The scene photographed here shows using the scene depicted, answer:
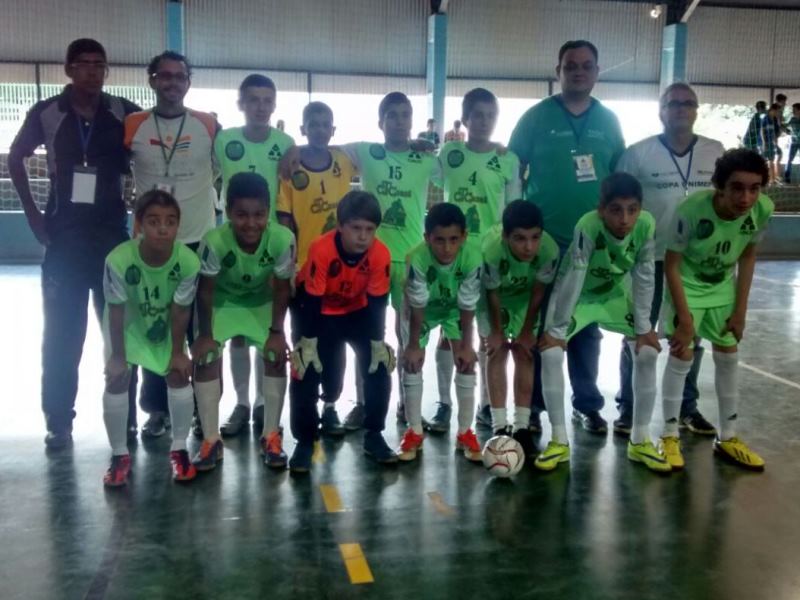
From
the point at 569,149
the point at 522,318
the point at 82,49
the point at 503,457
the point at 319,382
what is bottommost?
the point at 503,457

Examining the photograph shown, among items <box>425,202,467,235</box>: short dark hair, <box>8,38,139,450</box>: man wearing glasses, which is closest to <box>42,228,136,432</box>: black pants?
<box>8,38,139,450</box>: man wearing glasses

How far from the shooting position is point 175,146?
3762mm

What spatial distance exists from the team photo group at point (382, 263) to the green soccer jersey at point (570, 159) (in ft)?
0.03

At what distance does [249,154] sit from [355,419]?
1.46m

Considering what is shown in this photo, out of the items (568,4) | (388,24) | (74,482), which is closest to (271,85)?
(74,482)

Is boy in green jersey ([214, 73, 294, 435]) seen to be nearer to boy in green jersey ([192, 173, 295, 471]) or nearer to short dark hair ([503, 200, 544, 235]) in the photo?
boy in green jersey ([192, 173, 295, 471])

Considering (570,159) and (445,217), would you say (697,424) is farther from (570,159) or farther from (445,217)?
(445,217)

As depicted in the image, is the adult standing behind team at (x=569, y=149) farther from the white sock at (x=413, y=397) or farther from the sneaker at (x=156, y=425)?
the sneaker at (x=156, y=425)

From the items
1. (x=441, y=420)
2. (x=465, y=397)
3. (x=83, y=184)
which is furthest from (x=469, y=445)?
(x=83, y=184)

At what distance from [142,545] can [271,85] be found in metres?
2.21

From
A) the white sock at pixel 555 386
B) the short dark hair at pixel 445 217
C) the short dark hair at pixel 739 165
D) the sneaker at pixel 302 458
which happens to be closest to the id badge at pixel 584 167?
the short dark hair at pixel 739 165

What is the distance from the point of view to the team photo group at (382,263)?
342 centimetres

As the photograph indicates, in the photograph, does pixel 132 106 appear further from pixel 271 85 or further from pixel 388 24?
pixel 388 24

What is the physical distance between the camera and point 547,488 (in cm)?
335
